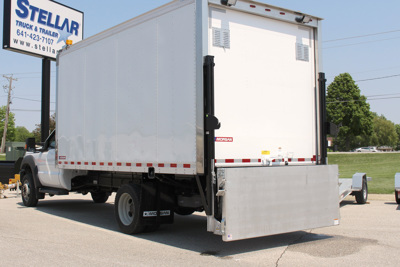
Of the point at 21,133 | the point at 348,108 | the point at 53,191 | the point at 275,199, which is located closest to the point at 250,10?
the point at 275,199

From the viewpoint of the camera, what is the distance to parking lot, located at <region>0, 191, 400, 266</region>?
20.0ft

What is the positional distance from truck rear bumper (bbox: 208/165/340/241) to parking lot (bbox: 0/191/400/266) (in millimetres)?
381

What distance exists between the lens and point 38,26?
18.8 meters

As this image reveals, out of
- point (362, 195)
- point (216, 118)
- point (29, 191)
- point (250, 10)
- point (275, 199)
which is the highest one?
point (250, 10)

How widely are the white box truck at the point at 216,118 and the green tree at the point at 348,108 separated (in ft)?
214

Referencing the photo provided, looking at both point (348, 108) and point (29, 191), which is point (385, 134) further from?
point (29, 191)

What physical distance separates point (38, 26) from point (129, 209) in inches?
525

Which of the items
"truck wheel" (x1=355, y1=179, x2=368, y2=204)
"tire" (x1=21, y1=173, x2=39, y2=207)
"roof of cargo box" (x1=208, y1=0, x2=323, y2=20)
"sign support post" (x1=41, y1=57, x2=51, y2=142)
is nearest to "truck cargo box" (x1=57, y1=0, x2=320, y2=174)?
"roof of cargo box" (x1=208, y1=0, x2=323, y2=20)

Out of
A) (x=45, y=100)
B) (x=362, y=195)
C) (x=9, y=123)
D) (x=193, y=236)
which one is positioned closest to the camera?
(x=193, y=236)

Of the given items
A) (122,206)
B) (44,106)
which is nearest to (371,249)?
(122,206)

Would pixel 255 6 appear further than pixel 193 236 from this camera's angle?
No

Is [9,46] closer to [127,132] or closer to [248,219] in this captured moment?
[127,132]

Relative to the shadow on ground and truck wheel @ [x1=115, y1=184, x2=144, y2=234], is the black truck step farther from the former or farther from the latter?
truck wheel @ [x1=115, y1=184, x2=144, y2=234]

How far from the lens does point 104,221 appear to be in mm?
9961
